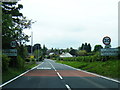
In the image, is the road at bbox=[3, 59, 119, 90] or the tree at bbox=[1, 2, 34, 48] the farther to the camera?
the tree at bbox=[1, 2, 34, 48]

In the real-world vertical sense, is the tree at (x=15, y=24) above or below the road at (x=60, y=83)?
above

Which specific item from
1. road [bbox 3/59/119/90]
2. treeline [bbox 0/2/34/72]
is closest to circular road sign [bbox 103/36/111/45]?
road [bbox 3/59/119/90]

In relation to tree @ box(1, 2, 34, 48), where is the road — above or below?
below

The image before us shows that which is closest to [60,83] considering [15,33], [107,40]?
[107,40]

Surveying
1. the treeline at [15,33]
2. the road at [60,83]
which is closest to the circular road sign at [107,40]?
the road at [60,83]

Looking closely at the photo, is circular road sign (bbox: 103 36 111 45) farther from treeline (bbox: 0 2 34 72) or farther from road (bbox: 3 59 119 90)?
treeline (bbox: 0 2 34 72)

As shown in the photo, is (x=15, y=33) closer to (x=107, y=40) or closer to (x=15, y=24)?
(x=15, y=24)

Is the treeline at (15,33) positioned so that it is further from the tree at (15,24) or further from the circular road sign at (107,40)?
the circular road sign at (107,40)

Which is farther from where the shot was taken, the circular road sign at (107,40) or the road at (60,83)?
the circular road sign at (107,40)

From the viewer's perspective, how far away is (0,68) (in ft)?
61.4

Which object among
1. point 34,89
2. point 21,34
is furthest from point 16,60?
point 34,89

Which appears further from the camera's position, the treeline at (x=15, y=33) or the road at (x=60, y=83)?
the treeline at (x=15, y=33)

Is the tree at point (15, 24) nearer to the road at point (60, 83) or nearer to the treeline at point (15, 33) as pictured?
the treeline at point (15, 33)

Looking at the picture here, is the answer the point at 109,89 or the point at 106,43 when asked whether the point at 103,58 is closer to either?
the point at 106,43
